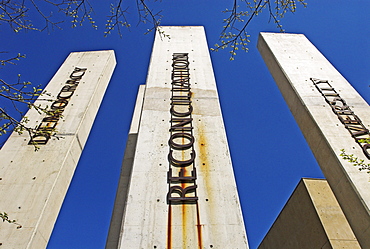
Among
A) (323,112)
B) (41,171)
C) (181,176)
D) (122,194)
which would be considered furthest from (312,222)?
(41,171)

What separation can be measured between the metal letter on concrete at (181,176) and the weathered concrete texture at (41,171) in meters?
2.11

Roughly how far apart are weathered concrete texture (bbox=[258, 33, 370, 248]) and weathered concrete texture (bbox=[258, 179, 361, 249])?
1488mm

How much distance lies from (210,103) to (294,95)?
331 centimetres

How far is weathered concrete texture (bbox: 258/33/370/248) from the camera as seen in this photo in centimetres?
691

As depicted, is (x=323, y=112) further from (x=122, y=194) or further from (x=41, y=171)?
(x=41, y=171)

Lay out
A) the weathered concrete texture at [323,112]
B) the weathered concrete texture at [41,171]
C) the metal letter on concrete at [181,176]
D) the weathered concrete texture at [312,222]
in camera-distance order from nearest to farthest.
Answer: the metal letter on concrete at [181,176] → the weathered concrete texture at [41,171] → the weathered concrete texture at [323,112] → the weathered concrete texture at [312,222]

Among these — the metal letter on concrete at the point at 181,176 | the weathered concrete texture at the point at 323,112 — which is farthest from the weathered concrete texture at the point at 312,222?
the metal letter on concrete at the point at 181,176

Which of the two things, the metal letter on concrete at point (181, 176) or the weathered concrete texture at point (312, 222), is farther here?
the weathered concrete texture at point (312, 222)

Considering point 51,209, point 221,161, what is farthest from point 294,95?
point 51,209

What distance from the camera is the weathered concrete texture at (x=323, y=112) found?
691 cm

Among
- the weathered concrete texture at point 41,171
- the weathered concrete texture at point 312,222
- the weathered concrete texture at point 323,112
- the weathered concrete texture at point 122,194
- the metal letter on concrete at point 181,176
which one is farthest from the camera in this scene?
the weathered concrete texture at point 122,194

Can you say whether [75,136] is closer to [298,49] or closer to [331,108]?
[331,108]

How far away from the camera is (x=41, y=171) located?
7.88 meters

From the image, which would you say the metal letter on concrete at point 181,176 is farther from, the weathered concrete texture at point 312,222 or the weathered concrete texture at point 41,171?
the weathered concrete texture at point 312,222
